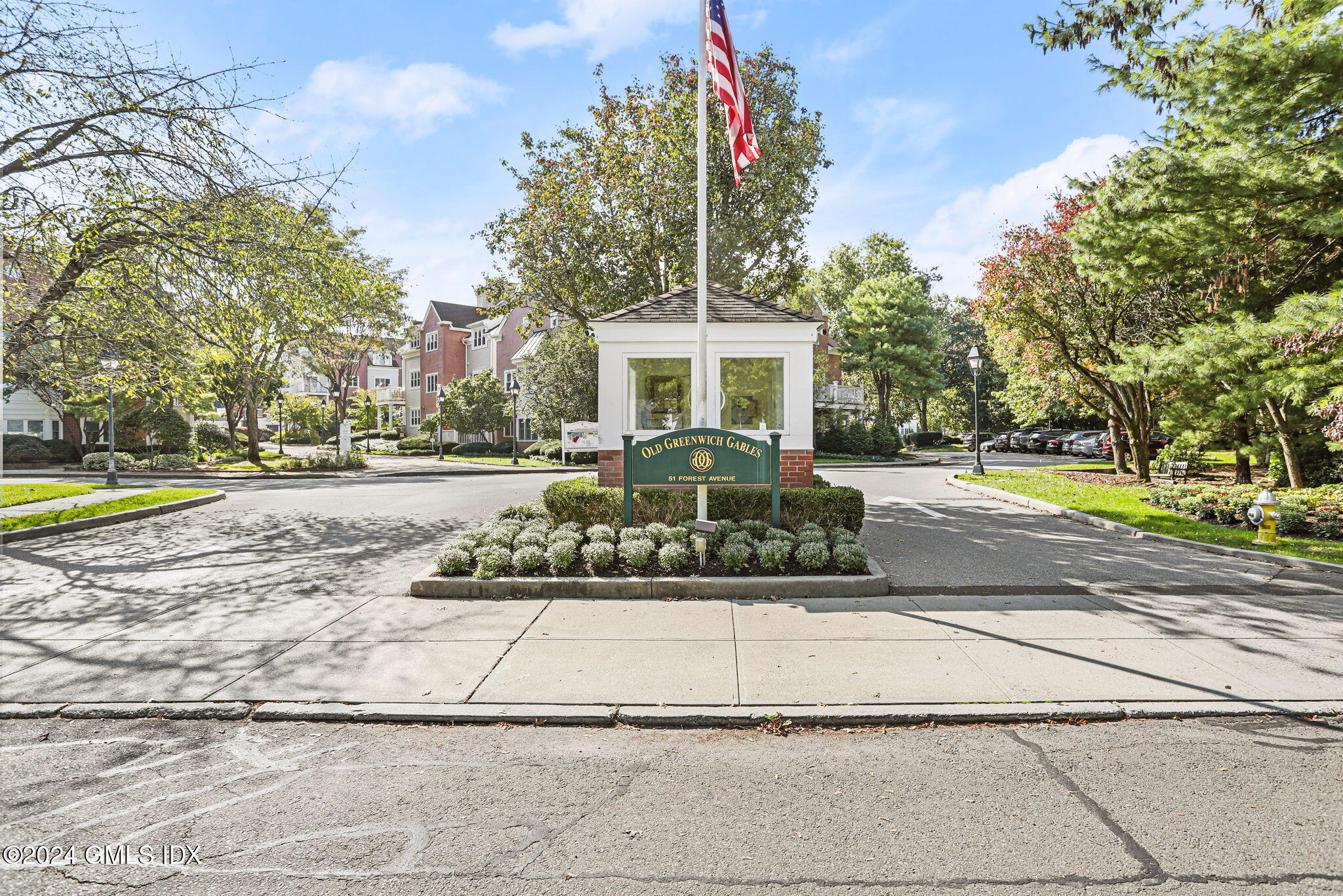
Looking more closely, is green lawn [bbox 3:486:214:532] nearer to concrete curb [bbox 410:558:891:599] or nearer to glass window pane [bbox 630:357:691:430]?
concrete curb [bbox 410:558:891:599]

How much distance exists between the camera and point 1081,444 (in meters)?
39.6

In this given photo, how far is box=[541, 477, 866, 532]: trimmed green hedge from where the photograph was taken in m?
9.31

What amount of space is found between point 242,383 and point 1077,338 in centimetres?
3402

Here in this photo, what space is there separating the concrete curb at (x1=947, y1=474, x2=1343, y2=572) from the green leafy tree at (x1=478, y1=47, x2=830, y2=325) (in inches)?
363

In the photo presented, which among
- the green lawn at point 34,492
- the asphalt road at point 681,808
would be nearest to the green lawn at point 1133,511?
the asphalt road at point 681,808

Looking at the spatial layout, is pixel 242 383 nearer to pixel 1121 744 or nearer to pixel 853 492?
pixel 853 492

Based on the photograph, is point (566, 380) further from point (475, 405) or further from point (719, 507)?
point (719, 507)

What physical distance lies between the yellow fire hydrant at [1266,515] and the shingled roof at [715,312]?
21.7 feet

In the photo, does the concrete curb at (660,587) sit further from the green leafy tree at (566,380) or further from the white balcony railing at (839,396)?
the white balcony railing at (839,396)

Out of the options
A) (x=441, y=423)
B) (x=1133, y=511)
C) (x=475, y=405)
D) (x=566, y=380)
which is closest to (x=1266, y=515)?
(x=1133, y=511)

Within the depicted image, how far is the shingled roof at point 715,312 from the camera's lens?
10.8 metres

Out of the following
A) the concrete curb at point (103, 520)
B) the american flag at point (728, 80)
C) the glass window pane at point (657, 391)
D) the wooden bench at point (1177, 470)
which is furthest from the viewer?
the wooden bench at point (1177, 470)

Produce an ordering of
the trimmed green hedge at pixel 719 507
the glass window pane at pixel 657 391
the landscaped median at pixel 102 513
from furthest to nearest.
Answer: the landscaped median at pixel 102 513 → the glass window pane at pixel 657 391 → the trimmed green hedge at pixel 719 507

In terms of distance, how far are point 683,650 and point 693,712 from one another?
3.85ft
